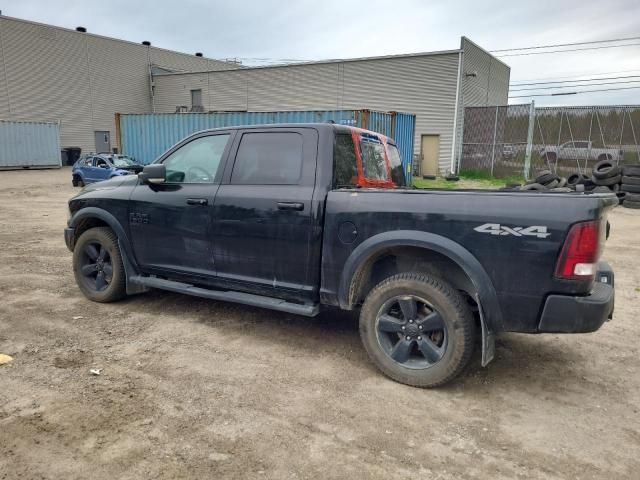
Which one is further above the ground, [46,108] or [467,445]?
[46,108]

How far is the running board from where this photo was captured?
13.4 ft

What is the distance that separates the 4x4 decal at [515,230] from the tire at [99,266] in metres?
3.80

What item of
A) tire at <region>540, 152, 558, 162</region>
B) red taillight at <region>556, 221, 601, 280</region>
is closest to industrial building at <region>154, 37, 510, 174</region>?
tire at <region>540, 152, 558, 162</region>

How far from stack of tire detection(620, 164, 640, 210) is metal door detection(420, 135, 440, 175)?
41.3 feet

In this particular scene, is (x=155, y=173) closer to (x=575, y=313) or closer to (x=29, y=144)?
(x=575, y=313)

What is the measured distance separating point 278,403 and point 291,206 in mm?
1557

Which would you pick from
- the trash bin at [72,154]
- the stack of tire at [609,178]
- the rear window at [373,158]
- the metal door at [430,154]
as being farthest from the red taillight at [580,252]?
the trash bin at [72,154]

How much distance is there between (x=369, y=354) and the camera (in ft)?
12.5

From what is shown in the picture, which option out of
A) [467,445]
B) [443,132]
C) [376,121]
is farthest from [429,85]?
[467,445]

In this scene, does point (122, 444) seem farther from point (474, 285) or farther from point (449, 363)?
point (474, 285)

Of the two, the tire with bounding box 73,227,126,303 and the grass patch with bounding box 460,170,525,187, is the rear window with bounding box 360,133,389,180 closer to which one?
the tire with bounding box 73,227,126,303

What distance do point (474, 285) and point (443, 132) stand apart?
80.3ft

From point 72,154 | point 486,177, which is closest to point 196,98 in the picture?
point 72,154

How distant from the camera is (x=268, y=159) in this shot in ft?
14.4
